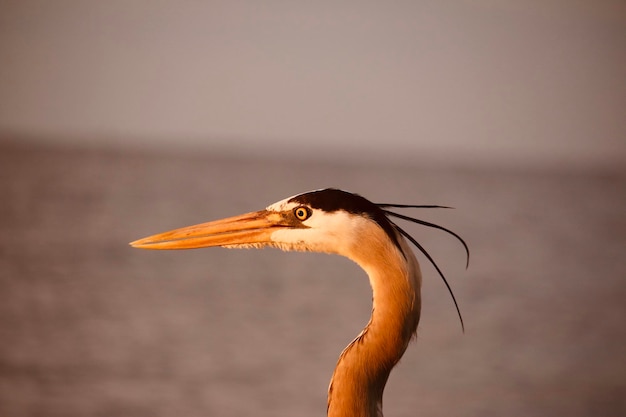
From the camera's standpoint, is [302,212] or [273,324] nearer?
[302,212]

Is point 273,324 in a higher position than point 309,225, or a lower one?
lower

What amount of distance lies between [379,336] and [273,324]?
4981mm

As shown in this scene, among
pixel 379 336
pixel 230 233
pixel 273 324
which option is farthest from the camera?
pixel 273 324

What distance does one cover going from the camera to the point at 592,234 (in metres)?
14.1

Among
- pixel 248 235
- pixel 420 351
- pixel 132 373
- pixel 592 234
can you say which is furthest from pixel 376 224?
pixel 592 234

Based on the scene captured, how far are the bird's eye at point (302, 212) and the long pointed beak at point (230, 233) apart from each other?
0.04 metres

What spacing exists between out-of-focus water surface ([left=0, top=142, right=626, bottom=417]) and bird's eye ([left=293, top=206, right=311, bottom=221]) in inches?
110

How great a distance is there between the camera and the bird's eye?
212 cm

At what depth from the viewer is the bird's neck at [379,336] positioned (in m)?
2.04

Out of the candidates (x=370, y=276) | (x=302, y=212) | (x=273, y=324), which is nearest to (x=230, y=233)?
(x=302, y=212)

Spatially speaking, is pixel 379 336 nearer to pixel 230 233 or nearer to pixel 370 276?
pixel 370 276

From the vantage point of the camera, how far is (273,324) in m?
6.99

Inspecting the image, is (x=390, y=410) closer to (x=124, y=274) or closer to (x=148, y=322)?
(x=148, y=322)

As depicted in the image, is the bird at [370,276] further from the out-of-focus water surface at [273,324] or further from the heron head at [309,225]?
the out-of-focus water surface at [273,324]
